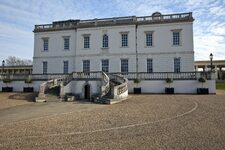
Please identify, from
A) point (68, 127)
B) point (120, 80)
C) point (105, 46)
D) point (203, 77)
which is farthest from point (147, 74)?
point (68, 127)

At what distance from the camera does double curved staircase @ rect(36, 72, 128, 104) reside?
1714cm

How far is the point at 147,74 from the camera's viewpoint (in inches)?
1003

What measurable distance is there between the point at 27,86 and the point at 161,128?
24.8 meters

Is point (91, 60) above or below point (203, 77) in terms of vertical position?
above

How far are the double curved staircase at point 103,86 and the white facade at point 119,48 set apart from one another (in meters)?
7.41

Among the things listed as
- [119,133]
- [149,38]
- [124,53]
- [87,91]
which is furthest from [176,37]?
[119,133]

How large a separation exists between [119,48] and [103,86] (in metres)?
12.5

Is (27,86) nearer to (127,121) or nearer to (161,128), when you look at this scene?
(127,121)

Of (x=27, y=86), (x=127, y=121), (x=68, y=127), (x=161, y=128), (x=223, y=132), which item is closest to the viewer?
(x=223, y=132)

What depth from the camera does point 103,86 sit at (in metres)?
19.4

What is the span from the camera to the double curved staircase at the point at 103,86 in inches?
675

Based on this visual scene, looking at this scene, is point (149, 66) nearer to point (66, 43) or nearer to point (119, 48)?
point (119, 48)

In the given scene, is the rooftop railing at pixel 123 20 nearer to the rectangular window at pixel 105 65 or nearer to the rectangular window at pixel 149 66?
the rectangular window at pixel 105 65

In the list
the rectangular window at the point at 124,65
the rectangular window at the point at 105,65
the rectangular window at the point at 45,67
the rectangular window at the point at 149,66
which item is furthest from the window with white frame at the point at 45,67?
the rectangular window at the point at 149,66
